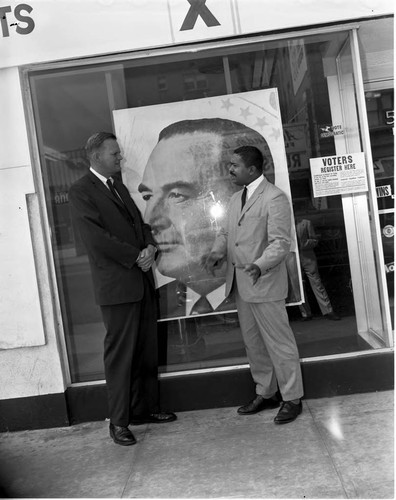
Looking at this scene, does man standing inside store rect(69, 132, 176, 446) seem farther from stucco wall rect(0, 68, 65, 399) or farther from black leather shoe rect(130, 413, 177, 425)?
stucco wall rect(0, 68, 65, 399)

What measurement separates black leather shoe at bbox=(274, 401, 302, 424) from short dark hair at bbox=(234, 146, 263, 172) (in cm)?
177

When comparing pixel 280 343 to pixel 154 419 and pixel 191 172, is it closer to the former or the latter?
pixel 154 419

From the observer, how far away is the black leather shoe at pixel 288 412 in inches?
177

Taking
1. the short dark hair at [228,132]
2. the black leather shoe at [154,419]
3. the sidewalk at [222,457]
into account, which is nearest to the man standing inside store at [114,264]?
the black leather shoe at [154,419]

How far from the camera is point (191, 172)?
5086mm

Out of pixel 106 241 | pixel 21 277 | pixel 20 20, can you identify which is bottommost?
pixel 21 277

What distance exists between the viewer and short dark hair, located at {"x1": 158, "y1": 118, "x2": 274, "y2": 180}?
5008 millimetres

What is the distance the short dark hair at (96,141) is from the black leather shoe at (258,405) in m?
2.28

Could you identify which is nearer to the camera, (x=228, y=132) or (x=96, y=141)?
(x=96, y=141)

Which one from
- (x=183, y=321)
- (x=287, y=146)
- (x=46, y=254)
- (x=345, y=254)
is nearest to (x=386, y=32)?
(x=287, y=146)

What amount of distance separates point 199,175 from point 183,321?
1.23 meters

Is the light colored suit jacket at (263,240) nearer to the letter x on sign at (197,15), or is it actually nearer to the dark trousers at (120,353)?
the dark trousers at (120,353)

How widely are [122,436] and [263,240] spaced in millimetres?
1764

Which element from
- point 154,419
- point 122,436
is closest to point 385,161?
point 154,419
